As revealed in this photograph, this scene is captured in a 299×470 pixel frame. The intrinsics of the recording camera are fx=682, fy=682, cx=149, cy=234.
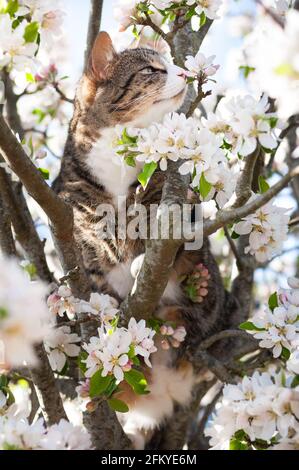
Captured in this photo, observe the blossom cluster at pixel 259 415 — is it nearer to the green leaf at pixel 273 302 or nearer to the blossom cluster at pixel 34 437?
the green leaf at pixel 273 302

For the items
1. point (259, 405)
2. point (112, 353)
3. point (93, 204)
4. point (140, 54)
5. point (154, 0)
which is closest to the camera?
point (259, 405)

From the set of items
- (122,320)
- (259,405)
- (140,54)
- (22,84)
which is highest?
(140,54)

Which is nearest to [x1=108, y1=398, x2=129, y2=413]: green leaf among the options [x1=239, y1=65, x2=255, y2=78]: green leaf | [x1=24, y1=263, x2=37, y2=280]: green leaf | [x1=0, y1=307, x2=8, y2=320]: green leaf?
[x1=24, y1=263, x2=37, y2=280]: green leaf

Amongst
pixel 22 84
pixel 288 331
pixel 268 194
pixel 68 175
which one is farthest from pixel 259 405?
pixel 68 175

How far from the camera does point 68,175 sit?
341cm

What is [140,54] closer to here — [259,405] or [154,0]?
[154,0]

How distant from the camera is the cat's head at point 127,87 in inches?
125

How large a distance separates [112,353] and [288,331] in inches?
22.5

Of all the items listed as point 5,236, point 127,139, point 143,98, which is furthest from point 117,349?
point 143,98

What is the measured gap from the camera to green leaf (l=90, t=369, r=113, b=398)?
6.98 ft

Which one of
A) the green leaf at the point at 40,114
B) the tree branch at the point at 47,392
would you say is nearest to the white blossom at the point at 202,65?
the tree branch at the point at 47,392

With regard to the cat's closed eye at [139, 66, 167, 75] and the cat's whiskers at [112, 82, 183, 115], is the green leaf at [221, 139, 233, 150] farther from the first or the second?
the cat's closed eye at [139, 66, 167, 75]

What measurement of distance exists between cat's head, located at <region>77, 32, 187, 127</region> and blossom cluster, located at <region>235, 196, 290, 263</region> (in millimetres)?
897

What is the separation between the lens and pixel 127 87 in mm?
3393
